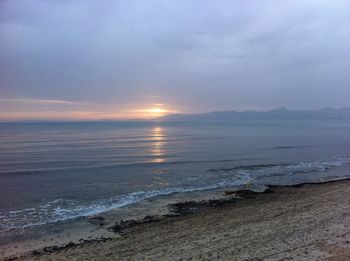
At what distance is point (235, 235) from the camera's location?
13000mm

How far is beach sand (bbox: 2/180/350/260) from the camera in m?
11.0

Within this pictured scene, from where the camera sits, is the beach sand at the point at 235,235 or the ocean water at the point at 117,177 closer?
the beach sand at the point at 235,235

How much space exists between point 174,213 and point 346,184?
43.8 feet

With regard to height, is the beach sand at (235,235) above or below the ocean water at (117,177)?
above

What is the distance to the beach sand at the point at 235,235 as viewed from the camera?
11.0 meters

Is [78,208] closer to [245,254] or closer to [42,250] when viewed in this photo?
[42,250]

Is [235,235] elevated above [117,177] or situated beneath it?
elevated above

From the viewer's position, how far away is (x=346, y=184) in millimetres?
23719

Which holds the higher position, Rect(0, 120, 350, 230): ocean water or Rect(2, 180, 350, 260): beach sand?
Rect(2, 180, 350, 260): beach sand

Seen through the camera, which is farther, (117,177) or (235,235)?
(117,177)

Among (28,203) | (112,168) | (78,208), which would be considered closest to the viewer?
(78,208)

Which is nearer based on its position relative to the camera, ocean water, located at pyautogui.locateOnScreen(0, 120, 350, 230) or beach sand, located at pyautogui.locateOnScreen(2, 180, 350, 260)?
beach sand, located at pyautogui.locateOnScreen(2, 180, 350, 260)

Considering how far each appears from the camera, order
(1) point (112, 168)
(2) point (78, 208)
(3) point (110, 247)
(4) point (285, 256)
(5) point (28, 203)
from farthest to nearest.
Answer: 1. (1) point (112, 168)
2. (5) point (28, 203)
3. (2) point (78, 208)
4. (3) point (110, 247)
5. (4) point (285, 256)

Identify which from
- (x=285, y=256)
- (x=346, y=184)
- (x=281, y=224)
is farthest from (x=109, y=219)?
(x=346, y=184)
